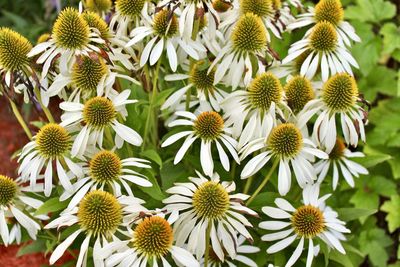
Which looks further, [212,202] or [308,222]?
[308,222]

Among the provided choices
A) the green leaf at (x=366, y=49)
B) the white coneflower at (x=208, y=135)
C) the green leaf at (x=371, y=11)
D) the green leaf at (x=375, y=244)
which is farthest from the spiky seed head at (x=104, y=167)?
the green leaf at (x=371, y=11)

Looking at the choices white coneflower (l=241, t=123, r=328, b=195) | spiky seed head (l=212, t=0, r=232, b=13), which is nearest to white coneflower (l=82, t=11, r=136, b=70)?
spiky seed head (l=212, t=0, r=232, b=13)

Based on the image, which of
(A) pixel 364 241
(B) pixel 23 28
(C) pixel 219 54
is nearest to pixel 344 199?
(A) pixel 364 241

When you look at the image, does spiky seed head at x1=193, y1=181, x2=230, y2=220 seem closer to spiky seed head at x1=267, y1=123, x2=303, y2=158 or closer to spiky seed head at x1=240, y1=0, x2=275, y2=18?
spiky seed head at x1=267, y1=123, x2=303, y2=158

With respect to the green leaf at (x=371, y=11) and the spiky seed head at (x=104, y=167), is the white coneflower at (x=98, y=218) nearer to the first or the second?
the spiky seed head at (x=104, y=167)

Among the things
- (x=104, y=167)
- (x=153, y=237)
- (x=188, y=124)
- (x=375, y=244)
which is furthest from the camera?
(x=375, y=244)

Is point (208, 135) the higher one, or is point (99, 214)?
point (208, 135)

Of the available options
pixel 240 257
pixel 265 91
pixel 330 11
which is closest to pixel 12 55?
pixel 265 91

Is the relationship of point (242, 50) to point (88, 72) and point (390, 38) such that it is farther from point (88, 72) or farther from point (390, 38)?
point (390, 38)
